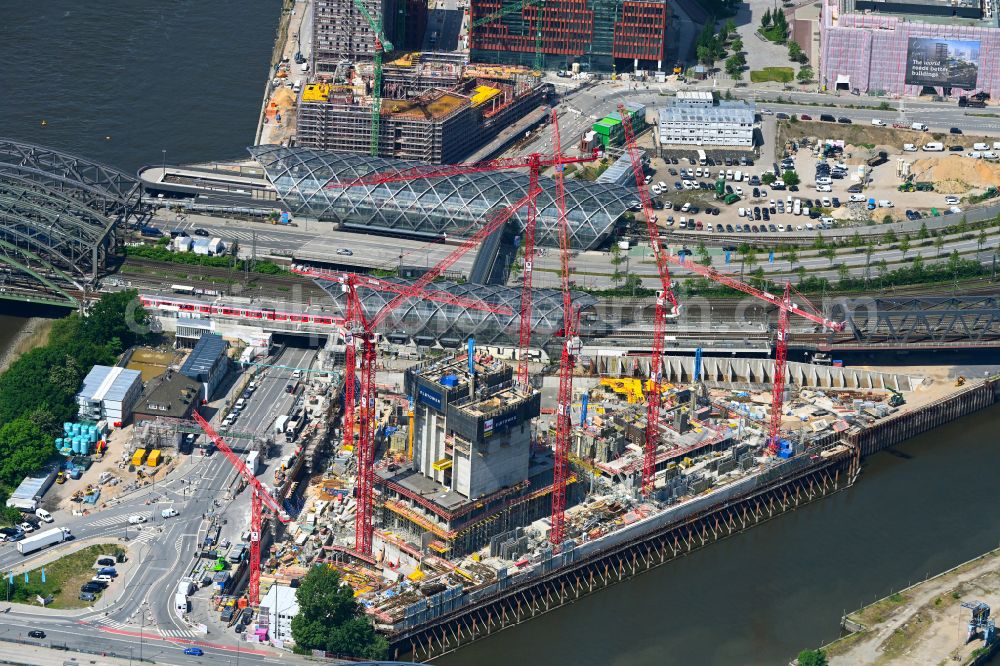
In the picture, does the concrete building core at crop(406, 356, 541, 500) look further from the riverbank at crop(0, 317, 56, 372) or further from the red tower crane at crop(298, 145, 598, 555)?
the riverbank at crop(0, 317, 56, 372)

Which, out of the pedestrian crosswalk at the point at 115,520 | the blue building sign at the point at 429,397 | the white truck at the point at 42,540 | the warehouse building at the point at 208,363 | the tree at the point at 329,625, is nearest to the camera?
the tree at the point at 329,625

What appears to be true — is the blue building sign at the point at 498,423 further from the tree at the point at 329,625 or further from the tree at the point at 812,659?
the tree at the point at 812,659

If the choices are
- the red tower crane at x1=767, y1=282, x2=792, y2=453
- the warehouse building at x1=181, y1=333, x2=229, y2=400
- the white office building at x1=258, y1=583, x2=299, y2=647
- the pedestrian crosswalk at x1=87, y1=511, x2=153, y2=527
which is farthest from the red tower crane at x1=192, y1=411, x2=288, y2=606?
the red tower crane at x1=767, y1=282, x2=792, y2=453

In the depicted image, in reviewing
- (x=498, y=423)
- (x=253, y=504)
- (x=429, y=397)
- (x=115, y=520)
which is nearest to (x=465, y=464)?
(x=498, y=423)

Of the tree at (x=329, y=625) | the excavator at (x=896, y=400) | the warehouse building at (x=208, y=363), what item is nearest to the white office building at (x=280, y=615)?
the tree at (x=329, y=625)

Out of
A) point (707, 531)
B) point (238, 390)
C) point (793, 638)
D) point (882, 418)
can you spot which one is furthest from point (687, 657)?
point (238, 390)

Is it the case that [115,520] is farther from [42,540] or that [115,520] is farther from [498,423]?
[498,423]
